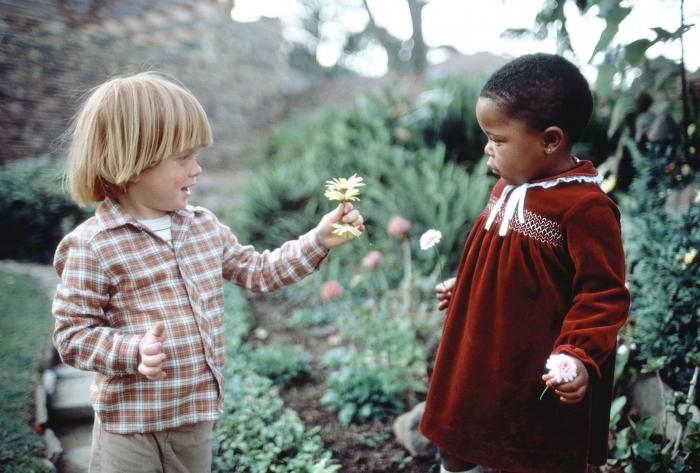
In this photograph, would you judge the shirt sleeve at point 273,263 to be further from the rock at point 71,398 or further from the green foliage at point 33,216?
the green foliage at point 33,216

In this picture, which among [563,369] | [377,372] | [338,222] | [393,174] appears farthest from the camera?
[393,174]

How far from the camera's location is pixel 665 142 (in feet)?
9.50

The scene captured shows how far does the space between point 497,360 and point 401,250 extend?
3.42m

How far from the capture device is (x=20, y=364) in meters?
2.81

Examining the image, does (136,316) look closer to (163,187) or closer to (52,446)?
(163,187)

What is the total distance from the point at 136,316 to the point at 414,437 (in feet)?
5.20

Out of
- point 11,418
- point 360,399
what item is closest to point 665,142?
point 360,399

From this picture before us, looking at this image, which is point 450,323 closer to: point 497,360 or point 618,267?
point 497,360

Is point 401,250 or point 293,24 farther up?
point 293,24

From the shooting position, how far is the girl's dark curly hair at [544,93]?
4.99 ft

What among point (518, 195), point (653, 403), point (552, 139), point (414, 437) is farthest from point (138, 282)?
point (653, 403)

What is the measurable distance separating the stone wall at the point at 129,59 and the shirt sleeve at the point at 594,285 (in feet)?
14.7

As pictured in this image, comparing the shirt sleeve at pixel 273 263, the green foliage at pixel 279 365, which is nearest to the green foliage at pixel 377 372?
the green foliage at pixel 279 365

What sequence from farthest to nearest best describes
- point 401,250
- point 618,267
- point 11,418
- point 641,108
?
point 401,250 → point 641,108 → point 11,418 → point 618,267
